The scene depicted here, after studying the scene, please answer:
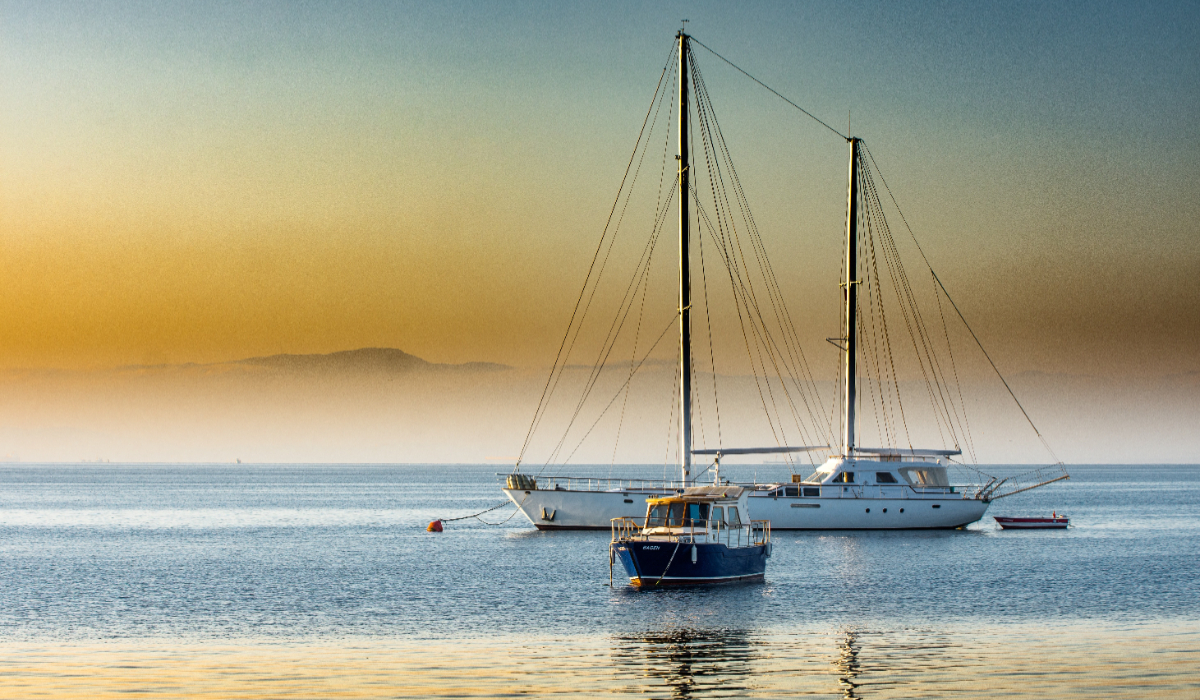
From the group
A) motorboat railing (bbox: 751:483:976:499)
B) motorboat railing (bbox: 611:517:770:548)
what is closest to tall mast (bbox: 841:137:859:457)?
motorboat railing (bbox: 751:483:976:499)

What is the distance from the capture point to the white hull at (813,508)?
74812 millimetres

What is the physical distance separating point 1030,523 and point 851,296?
23.6 meters

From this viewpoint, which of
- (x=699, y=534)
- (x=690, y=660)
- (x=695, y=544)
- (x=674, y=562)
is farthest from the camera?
(x=699, y=534)

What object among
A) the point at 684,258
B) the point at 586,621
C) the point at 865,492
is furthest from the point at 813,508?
the point at 586,621

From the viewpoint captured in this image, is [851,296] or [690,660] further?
[851,296]

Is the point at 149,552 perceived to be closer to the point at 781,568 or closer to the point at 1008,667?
the point at 781,568

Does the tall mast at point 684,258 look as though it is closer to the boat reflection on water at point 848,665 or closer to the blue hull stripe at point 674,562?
the blue hull stripe at point 674,562

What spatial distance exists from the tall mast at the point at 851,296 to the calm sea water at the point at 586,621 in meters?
8.38

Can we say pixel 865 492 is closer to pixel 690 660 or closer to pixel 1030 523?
pixel 1030 523

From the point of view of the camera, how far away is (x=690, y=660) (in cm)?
3173

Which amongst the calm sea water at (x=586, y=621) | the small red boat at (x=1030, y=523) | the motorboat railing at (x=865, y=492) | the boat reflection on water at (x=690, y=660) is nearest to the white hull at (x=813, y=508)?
the motorboat railing at (x=865, y=492)

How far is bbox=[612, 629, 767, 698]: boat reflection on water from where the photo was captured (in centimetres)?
2794

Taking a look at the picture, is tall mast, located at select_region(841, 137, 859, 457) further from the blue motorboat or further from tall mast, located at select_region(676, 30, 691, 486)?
the blue motorboat

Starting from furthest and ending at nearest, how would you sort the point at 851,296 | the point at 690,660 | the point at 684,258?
the point at 851,296
the point at 684,258
the point at 690,660
